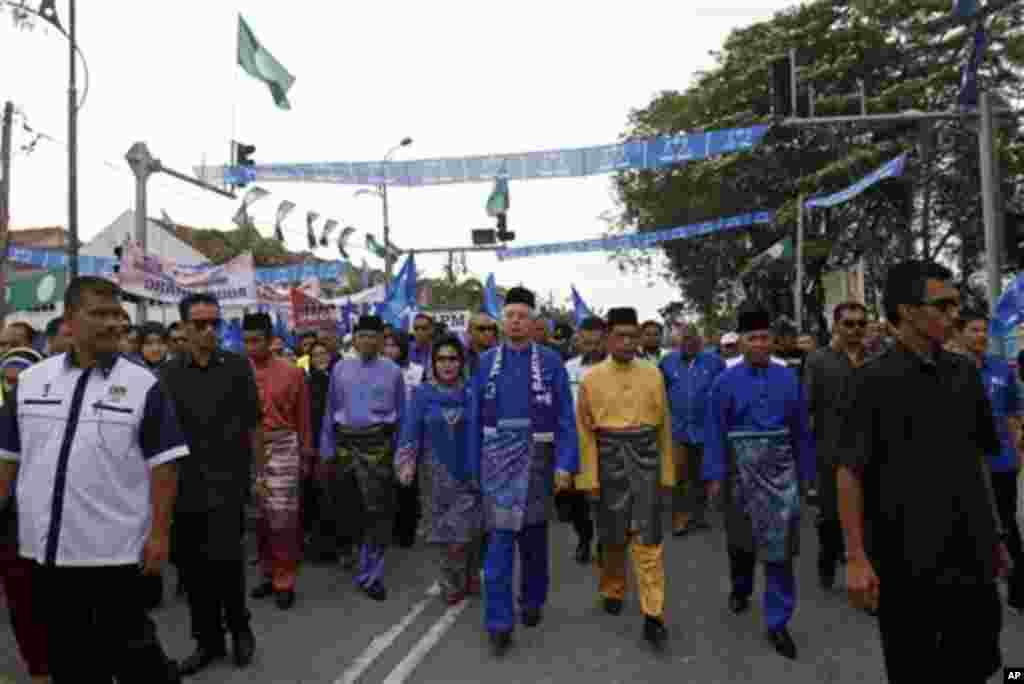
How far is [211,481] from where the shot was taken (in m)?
5.28

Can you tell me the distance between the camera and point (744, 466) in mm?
5691

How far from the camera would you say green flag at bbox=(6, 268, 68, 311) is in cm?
1862

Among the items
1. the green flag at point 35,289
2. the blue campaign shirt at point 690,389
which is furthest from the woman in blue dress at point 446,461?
the green flag at point 35,289

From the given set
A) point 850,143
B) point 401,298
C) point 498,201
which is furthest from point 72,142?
point 850,143

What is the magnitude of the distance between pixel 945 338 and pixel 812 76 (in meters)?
25.1

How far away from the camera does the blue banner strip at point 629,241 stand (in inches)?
932

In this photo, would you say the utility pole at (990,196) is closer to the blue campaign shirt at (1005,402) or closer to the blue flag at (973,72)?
the blue flag at (973,72)

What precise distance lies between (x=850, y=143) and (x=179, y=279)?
20.7 meters

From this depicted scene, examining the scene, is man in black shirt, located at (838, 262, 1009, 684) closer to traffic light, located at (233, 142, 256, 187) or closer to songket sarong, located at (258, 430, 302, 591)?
songket sarong, located at (258, 430, 302, 591)

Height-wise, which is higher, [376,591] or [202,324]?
[202,324]

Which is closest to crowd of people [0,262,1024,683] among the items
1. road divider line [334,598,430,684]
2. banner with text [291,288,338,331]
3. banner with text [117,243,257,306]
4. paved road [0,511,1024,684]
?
paved road [0,511,1024,684]

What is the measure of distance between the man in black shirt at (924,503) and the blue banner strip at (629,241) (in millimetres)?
20381

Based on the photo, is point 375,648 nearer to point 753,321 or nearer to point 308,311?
point 753,321

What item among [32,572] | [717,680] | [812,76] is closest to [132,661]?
[32,572]
